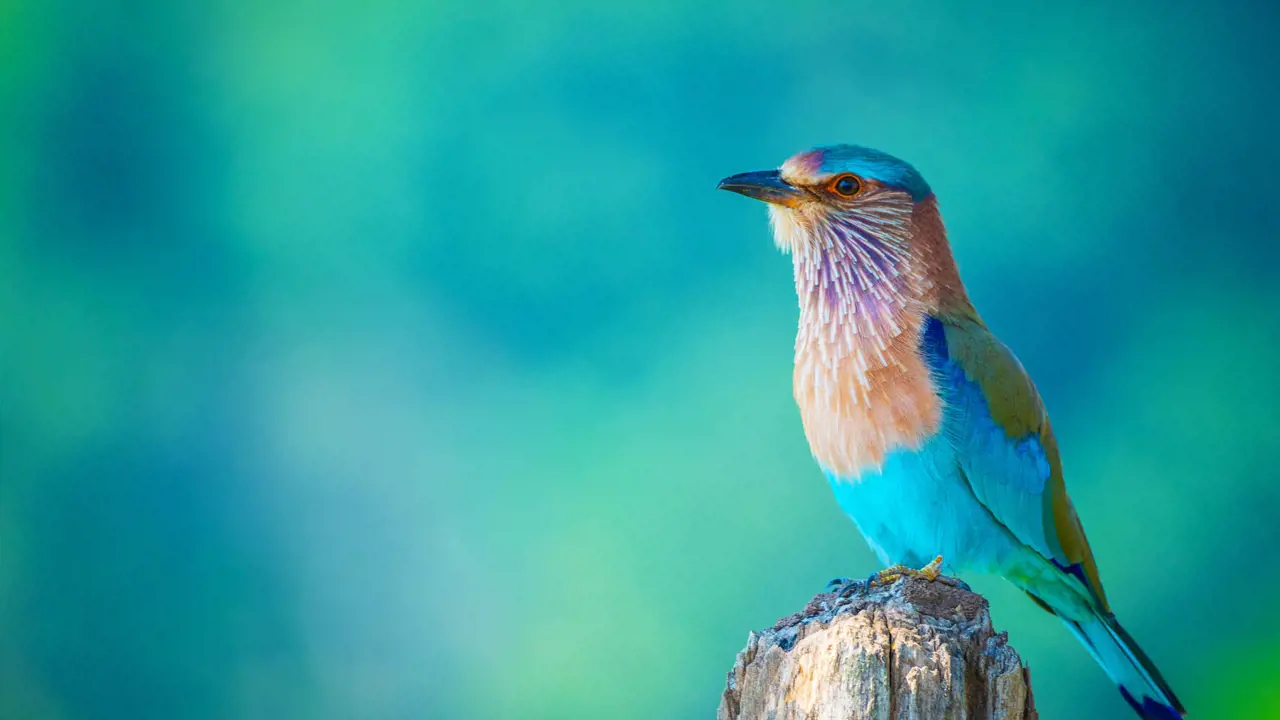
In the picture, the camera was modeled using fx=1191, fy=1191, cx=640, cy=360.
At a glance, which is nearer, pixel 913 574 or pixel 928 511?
Result: pixel 913 574

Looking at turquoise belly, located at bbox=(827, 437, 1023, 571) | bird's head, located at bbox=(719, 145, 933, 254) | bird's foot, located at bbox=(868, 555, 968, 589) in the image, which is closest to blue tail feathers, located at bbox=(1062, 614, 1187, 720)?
turquoise belly, located at bbox=(827, 437, 1023, 571)

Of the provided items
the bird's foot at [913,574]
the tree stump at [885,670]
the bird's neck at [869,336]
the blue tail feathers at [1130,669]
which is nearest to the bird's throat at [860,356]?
the bird's neck at [869,336]

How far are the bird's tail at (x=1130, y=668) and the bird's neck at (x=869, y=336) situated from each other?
0.58m

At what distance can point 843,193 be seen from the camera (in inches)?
99.3

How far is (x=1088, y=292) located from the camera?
12.9 feet

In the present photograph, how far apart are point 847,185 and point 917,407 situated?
0.52 meters

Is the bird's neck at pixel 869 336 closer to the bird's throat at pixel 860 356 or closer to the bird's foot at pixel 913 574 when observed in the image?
the bird's throat at pixel 860 356

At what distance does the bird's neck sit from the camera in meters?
2.31

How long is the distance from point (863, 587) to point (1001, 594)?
1.83 metres

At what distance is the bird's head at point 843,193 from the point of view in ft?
8.16

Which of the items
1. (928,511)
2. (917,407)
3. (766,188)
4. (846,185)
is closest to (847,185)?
(846,185)

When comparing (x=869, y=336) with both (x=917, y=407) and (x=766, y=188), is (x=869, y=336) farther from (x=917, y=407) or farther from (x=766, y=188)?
(x=766, y=188)

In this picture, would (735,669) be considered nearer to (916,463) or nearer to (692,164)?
(916,463)

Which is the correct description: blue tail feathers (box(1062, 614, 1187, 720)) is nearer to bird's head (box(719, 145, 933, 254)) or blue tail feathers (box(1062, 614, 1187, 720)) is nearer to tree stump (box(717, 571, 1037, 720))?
tree stump (box(717, 571, 1037, 720))
